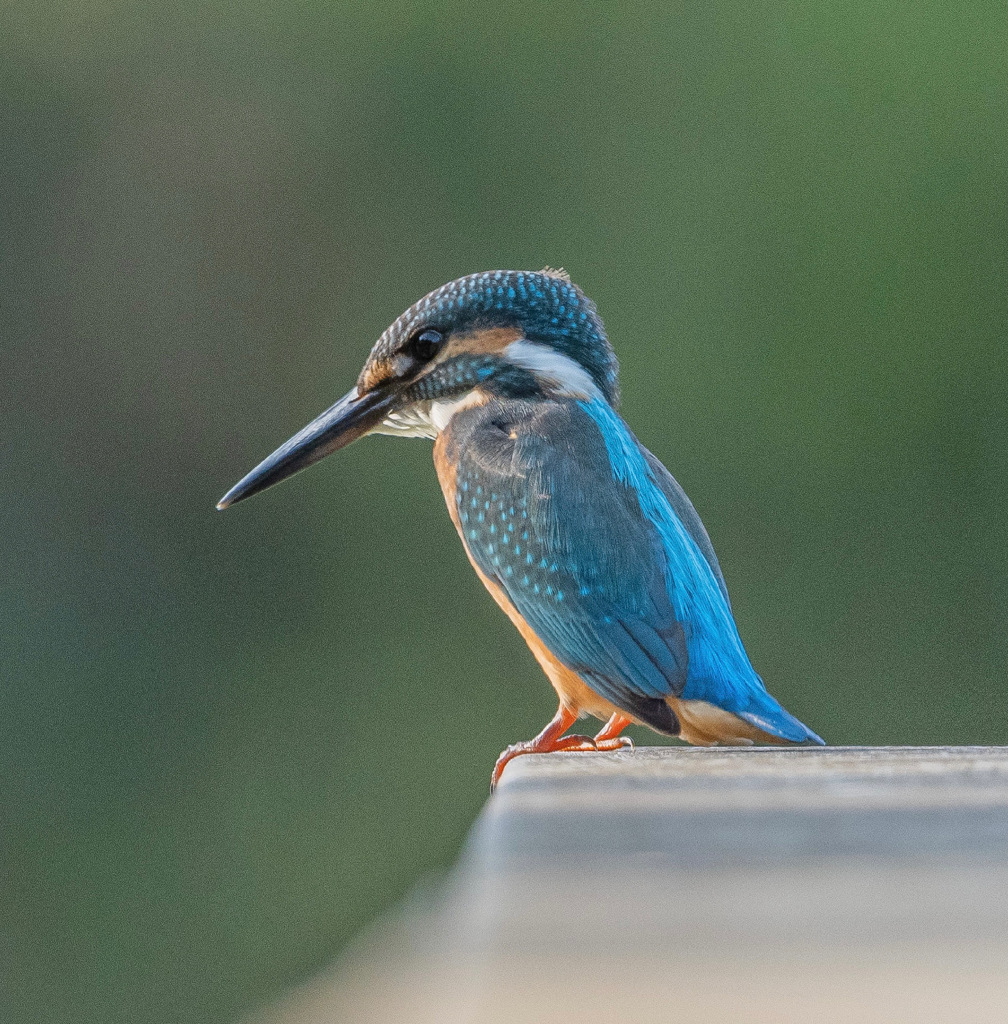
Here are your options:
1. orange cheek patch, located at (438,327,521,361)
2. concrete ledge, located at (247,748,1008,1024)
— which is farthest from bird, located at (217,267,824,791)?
concrete ledge, located at (247,748,1008,1024)

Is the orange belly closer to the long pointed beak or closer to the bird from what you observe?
the bird

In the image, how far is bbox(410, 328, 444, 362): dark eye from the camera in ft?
7.20

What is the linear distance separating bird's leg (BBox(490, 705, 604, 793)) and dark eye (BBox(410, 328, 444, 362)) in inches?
23.2

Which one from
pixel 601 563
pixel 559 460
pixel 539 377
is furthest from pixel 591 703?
pixel 539 377

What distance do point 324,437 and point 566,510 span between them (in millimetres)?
576

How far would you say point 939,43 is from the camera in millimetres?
4945

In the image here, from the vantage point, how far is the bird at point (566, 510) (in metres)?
1.82

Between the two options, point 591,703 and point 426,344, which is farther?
point 426,344

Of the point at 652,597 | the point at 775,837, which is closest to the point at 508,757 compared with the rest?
the point at 652,597

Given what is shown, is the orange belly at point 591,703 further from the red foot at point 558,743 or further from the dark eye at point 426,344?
the dark eye at point 426,344

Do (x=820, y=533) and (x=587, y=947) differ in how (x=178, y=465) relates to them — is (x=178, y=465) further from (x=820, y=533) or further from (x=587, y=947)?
(x=587, y=947)

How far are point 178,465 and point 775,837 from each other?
15.1 ft

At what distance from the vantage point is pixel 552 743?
6.34ft

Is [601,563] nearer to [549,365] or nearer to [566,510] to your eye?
[566,510]
